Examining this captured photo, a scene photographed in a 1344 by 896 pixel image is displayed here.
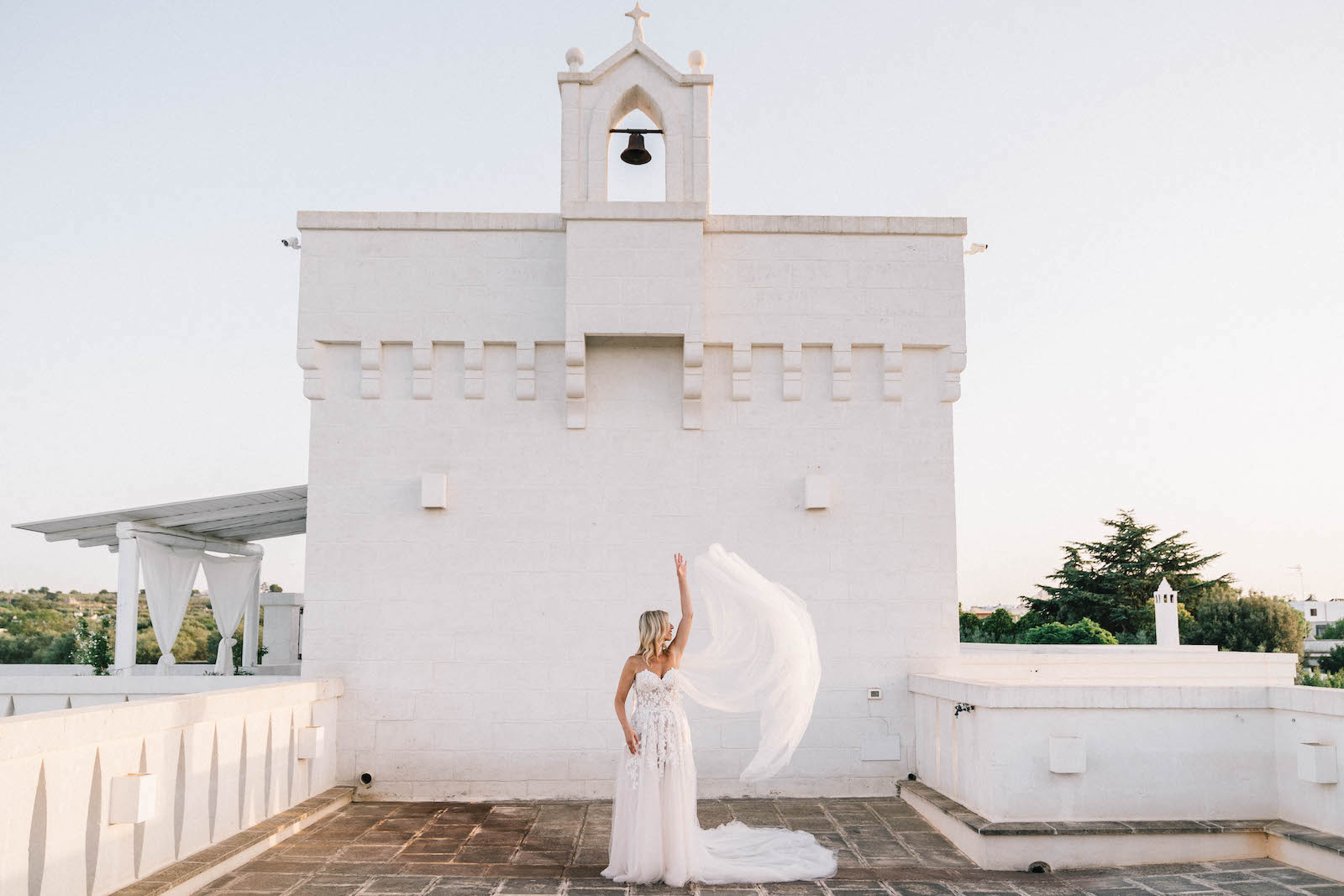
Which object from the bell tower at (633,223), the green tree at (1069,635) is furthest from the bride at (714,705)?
the green tree at (1069,635)

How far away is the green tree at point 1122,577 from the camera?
37188 millimetres

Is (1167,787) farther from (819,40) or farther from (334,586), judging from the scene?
(819,40)

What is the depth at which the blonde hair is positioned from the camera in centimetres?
560

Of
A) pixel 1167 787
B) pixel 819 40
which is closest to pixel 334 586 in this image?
pixel 1167 787

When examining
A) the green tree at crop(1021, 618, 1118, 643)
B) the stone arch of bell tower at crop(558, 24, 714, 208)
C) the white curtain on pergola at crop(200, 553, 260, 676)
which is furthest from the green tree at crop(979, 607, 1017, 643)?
the stone arch of bell tower at crop(558, 24, 714, 208)

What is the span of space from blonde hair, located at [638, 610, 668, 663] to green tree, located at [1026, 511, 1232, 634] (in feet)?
115

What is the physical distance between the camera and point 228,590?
12.1 metres

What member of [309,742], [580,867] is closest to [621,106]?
[309,742]

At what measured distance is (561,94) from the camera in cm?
852

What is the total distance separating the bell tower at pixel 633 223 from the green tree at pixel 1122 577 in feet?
109

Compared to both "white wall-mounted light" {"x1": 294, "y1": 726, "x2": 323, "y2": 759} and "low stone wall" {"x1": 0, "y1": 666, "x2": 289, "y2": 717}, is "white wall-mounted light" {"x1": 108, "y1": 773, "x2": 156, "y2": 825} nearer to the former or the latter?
"white wall-mounted light" {"x1": 294, "y1": 726, "x2": 323, "y2": 759}

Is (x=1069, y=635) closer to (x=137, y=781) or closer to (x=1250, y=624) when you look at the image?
(x=1250, y=624)

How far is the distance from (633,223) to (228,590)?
7.40m

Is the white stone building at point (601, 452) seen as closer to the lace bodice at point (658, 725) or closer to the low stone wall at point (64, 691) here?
the low stone wall at point (64, 691)
